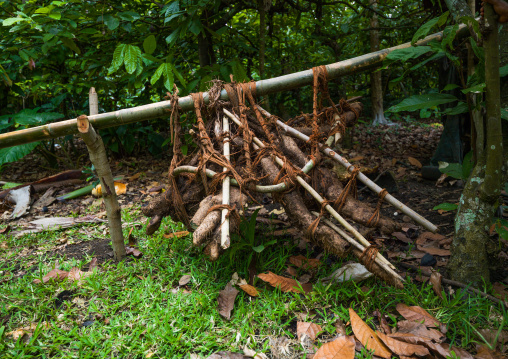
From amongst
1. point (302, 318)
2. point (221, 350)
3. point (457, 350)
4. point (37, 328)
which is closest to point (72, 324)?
point (37, 328)

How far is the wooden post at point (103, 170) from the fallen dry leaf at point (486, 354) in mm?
2279

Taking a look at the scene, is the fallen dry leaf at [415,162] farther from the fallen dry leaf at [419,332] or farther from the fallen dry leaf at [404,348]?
the fallen dry leaf at [404,348]

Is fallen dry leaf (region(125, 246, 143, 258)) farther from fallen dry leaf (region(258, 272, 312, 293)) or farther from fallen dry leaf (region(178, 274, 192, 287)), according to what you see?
fallen dry leaf (region(258, 272, 312, 293))

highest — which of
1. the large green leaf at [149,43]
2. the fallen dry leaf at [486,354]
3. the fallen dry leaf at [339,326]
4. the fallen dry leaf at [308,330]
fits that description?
the large green leaf at [149,43]

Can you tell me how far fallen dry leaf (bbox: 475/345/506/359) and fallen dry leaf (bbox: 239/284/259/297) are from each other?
113 cm

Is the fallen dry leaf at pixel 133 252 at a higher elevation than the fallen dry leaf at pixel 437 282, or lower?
higher

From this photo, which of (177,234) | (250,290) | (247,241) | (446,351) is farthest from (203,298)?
(446,351)

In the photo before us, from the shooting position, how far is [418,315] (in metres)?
1.69

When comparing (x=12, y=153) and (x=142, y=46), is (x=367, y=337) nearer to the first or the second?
(x=142, y=46)

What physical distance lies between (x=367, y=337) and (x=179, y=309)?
1.06 m

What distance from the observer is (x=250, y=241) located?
2197 millimetres

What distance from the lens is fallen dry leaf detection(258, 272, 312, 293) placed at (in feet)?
6.42

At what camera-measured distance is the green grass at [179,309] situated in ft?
5.48

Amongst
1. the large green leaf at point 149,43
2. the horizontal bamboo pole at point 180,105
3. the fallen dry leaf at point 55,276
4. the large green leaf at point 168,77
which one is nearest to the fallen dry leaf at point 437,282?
→ the horizontal bamboo pole at point 180,105
